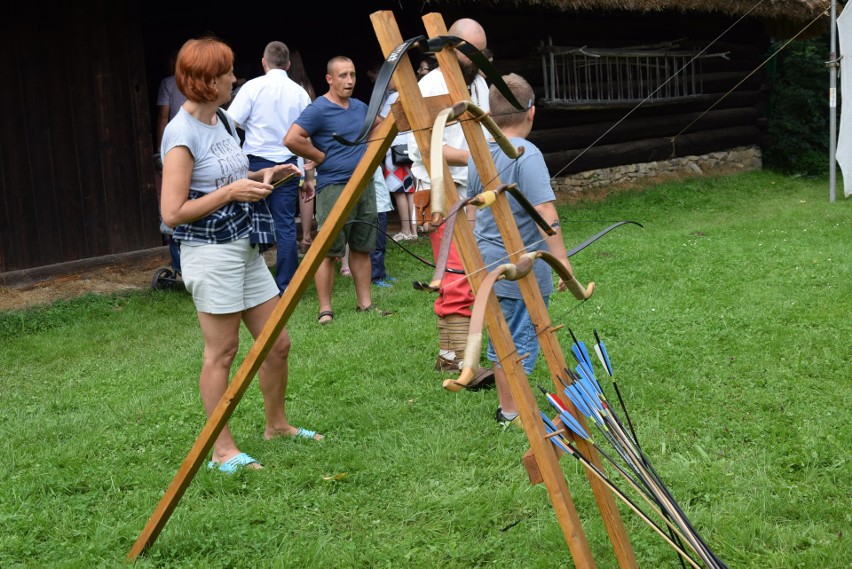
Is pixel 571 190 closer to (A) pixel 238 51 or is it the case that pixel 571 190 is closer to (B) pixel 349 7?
(B) pixel 349 7

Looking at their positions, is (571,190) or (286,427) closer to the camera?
(286,427)

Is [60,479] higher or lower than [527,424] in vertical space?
lower

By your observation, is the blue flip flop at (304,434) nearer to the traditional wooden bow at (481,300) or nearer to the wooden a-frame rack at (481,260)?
the wooden a-frame rack at (481,260)

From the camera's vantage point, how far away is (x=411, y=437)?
411cm

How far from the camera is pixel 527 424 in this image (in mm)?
2330

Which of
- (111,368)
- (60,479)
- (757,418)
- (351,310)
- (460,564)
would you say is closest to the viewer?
(460,564)

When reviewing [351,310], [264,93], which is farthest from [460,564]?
[264,93]

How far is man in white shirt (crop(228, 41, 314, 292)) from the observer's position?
6.89 metres

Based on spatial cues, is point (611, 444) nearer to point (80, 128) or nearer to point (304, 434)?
point (304, 434)

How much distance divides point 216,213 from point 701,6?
9.69 metres

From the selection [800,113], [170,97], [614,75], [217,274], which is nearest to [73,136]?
[170,97]

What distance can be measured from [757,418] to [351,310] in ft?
10.8

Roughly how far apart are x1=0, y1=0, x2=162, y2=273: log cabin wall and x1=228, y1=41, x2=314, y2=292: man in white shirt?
1.91m

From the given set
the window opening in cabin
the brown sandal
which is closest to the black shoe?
the brown sandal
